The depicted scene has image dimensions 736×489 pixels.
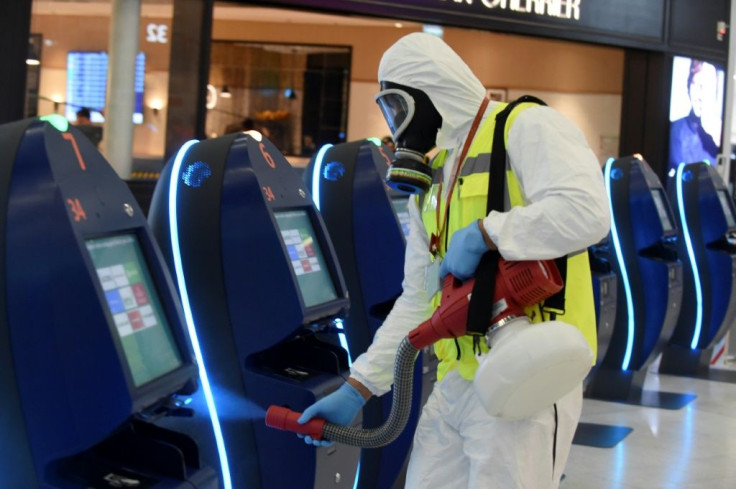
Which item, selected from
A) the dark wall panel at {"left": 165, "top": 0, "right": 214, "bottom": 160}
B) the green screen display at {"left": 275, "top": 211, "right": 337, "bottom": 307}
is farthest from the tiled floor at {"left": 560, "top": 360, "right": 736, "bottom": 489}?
the dark wall panel at {"left": 165, "top": 0, "right": 214, "bottom": 160}

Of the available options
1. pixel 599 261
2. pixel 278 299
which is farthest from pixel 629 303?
pixel 278 299

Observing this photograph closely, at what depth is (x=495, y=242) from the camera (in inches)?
82.7

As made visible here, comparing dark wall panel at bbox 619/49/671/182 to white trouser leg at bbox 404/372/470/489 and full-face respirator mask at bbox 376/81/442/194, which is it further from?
white trouser leg at bbox 404/372/470/489

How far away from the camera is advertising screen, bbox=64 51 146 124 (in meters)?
6.27

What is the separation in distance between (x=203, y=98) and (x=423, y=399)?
3.38 meters

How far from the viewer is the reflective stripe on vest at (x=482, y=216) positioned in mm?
2273

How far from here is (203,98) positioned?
21.4ft

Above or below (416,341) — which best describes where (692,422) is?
below

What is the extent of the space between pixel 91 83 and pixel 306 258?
374 cm

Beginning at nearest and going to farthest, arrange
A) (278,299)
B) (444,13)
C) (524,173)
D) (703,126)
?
1. (524,173)
2. (278,299)
3. (444,13)
4. (703,126)

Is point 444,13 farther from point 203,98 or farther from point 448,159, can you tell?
point 448,159

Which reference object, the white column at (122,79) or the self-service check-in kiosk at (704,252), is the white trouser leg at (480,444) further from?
the self-service check-in kiosk at (704,252)

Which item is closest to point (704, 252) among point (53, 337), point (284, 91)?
point (53, 337)

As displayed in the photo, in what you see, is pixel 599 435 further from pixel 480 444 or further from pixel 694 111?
pixel 694 111
